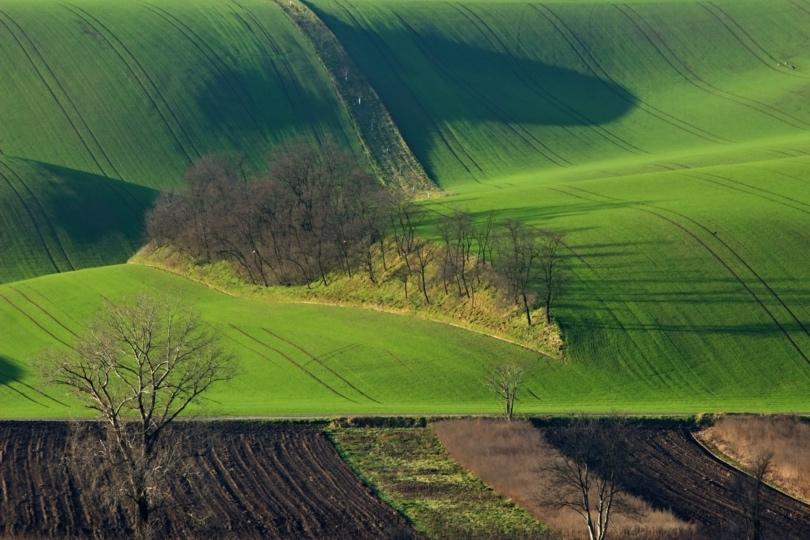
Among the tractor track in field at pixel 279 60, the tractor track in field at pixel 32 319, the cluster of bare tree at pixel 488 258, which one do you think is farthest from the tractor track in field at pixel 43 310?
the tractor track in field at pixel 279 60

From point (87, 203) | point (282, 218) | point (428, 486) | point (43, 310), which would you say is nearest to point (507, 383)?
point (428, 486)

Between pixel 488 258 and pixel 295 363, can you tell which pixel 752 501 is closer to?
pixel 295 363

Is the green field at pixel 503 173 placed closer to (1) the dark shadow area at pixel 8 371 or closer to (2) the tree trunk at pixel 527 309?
(1) the dark shadow area at pixel 8 371

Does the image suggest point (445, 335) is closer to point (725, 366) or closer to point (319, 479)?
point (725, 366)

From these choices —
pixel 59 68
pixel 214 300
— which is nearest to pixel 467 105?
pixel 59 68

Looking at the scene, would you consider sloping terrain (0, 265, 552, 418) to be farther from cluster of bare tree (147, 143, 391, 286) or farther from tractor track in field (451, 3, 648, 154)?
tractor track in field (451, 3, 648, 154)

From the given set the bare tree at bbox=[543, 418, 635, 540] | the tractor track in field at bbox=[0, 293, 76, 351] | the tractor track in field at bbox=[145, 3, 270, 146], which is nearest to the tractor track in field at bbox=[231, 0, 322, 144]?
the tractor track in field at bbox=[145, 3, 270, 146]
